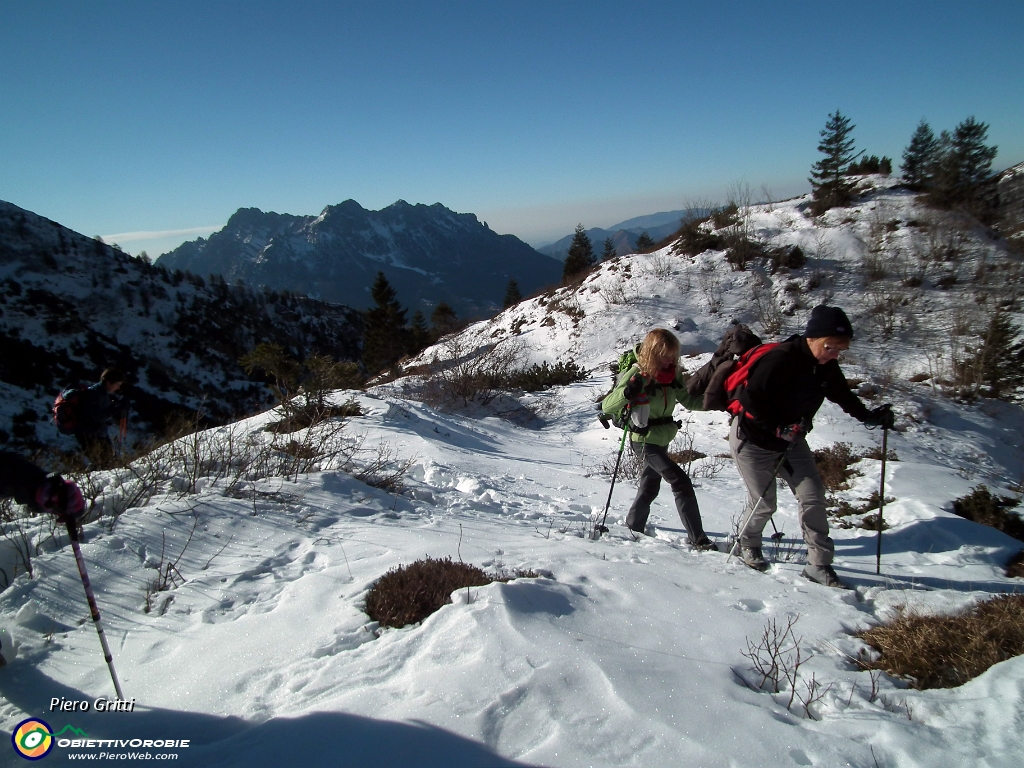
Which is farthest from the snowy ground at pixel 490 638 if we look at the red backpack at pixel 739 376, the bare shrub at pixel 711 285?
the bare shrub at pixel 711 285

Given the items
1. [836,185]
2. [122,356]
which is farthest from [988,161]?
[122,356]

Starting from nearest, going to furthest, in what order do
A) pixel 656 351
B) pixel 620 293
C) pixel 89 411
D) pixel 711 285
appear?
pixel 656 351 < pixel 89 411 < pixel 711 285 < pixel 620 293

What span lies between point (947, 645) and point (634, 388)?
2419 mm

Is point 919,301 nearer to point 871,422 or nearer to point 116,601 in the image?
point 871,422

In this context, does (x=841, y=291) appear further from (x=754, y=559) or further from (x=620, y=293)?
(x=754, y=559)

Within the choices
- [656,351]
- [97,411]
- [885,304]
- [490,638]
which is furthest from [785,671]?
[885,304]

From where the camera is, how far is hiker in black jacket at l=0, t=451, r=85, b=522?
229cm

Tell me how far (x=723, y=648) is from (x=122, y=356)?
1471 inches

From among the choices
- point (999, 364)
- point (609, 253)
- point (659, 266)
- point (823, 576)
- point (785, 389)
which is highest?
point (609, 253)

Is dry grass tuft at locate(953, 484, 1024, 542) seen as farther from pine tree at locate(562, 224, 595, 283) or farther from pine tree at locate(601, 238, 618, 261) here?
pine tree at locate(562, 224, 595, 283)

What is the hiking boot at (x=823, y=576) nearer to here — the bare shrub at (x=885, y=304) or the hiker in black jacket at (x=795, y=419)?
the hiker in black jacket at (x=795, y=419)

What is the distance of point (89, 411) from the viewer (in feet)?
20.9

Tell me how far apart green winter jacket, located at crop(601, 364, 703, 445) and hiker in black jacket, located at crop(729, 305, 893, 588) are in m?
0.52

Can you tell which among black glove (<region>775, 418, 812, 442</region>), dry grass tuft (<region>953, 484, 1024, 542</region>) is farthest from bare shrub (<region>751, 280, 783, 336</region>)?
black glove (<region>775, 418, 812, 442</region>)
